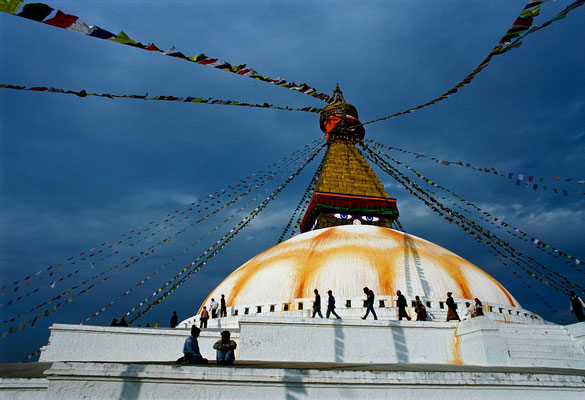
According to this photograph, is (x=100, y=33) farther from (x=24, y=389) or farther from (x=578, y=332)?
(x=578, y=332)

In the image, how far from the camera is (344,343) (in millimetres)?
8039

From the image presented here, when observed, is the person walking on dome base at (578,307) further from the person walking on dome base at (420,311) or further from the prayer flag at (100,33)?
the prayer flag at (100,33)

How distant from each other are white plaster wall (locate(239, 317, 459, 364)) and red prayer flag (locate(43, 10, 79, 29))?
586 cm

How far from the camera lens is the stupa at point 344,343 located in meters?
4.77

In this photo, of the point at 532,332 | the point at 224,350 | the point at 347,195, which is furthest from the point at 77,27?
the point at 347,195

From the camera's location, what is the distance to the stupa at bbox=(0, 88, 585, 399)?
4766mm

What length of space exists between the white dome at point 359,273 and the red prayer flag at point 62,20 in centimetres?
805

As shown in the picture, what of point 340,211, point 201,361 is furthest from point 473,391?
point 340,211

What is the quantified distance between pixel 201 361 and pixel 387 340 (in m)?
4.50

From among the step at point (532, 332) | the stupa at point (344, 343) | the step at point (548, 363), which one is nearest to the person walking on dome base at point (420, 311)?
the stupa at point (344, 343)

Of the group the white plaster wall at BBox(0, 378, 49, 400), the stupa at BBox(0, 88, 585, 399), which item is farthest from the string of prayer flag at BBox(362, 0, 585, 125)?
the white plaster wall at BBox(0, 378, 49, 400)

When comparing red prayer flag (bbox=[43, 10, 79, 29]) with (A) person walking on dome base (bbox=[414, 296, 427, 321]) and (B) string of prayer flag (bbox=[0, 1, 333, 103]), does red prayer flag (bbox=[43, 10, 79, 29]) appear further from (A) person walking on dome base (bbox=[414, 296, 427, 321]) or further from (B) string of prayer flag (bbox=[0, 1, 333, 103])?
(A) person walking on dome base (bbox=[414, 296, 427, 321])

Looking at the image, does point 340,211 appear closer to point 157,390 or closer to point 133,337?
point 133,337

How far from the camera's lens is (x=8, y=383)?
573cm
